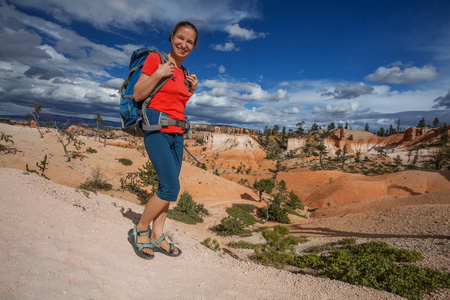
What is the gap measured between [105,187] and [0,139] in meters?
12.1

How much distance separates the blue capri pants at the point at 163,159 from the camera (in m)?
2.69

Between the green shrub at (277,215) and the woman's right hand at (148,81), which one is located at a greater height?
the woman's right hand at (148,81)

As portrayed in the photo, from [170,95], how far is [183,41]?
0.71m

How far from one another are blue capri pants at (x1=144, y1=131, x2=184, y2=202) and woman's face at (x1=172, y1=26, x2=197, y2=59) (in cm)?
106

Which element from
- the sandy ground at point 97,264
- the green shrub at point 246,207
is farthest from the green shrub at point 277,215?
the sandy ground at point 97,264

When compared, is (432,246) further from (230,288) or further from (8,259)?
(8,259)

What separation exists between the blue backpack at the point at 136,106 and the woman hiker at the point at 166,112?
7 centimetres

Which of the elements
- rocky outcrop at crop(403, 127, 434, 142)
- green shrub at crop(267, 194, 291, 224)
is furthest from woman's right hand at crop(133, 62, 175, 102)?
rocky outcrop at crop(403, 127, 434, 142)

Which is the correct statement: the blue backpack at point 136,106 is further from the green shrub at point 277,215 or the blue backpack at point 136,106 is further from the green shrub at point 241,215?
the green shrub at point 277,215

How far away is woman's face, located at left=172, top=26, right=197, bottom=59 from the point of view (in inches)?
109

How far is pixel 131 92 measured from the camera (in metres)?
2.58

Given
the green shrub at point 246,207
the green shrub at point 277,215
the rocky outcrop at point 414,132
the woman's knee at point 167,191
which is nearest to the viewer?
the woman's knee at point 167,191

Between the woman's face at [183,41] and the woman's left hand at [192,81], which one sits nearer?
the woman's face at [183,41]

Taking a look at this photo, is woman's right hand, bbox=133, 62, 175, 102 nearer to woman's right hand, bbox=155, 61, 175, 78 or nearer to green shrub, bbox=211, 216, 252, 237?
woman's right hand, bbox=155, 61, 175, 78
